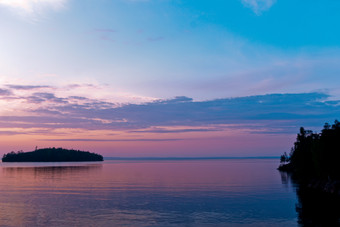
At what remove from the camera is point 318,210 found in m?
59.5

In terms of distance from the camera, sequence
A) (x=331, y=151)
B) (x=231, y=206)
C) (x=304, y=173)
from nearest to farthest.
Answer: (x=231, y=206), (x=331, y=151), (x=304, y=173)

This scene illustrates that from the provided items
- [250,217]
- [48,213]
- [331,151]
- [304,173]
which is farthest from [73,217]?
[304,173]

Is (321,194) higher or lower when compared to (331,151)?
lower

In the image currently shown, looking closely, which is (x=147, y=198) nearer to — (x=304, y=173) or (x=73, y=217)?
(x=73, y=217)

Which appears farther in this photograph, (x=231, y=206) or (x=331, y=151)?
(x=331, y=151)

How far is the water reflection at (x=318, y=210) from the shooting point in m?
49.5

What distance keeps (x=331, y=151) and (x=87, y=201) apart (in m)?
66.2

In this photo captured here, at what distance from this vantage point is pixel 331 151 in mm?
89938

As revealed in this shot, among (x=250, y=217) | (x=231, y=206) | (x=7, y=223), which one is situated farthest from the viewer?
(x=231, y=206)

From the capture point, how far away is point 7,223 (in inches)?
1953

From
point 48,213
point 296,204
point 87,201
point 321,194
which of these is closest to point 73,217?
point 48,213

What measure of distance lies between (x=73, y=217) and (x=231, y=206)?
30154mm

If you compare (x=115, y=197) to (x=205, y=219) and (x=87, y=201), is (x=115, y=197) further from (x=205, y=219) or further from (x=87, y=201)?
(x=205, y=219)

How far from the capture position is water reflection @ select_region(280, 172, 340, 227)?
49469 mm
